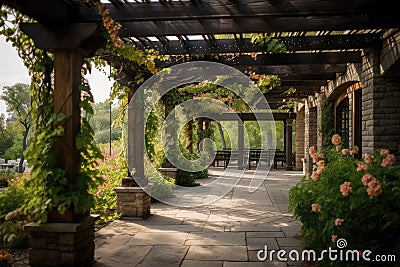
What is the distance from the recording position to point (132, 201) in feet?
20.6

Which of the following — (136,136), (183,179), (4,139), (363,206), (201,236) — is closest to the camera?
(363,206)

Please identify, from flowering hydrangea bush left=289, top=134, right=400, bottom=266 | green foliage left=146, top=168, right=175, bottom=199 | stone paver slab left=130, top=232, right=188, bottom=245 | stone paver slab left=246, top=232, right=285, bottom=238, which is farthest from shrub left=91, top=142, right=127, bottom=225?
flowering hydrangea bush left=289, top=134, right=400, bottom=266

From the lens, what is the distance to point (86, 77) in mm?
4234

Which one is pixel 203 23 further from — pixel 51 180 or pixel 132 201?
pixel 132 201

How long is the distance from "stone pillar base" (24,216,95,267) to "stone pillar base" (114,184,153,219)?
A: 2.45m

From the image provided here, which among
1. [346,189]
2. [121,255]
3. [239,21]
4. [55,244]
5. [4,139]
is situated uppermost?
[239,21]

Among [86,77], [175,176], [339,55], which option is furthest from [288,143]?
[86,77]

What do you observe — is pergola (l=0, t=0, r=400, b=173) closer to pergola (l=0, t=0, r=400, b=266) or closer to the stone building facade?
pergola (l=0, t=0, r=400, b=266)

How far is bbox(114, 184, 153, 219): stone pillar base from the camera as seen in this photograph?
6.27m

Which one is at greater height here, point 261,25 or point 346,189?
point 261,25

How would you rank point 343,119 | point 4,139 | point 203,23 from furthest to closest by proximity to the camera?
point 4,139
point 343,119
point 203,23

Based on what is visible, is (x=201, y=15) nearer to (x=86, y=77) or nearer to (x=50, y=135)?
(x=86, y=77)

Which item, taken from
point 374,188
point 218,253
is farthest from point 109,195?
point 374,188

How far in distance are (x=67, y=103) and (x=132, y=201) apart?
280cm
